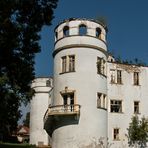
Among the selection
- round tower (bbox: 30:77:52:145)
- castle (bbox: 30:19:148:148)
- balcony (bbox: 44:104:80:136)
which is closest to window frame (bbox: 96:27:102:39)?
castle (bbox: 30:19:148:148)

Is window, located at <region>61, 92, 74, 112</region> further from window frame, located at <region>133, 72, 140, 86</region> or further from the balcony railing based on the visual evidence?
window frame, located at <region>133, 72, 140, 86</region>

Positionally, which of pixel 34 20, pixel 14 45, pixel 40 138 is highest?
pixel 34 20

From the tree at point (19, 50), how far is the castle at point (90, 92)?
33.9 feet

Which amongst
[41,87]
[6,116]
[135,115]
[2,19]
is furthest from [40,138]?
[2,19]

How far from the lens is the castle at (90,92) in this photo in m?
37.5

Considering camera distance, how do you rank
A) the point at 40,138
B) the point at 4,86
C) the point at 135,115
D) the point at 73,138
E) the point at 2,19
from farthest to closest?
the point at 40,138 → the point at 135,115 → the point at 73,138 → the point at 4,86 → the point at 2,19

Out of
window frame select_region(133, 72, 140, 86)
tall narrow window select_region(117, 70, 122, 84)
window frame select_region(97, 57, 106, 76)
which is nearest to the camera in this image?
window frame select_region(97, 57, 106, 76)

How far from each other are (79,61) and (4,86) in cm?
1360

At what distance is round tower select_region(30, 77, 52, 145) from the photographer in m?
Result: 58.0

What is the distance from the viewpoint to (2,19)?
79.4 ft

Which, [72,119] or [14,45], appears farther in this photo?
[72,119]

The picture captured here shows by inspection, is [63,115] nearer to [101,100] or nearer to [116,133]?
[101,100]

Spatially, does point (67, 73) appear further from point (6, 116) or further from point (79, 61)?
point (6, 116)

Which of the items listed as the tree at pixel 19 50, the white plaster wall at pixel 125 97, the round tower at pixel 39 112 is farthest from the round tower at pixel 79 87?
the round tower at pixel 39 112
